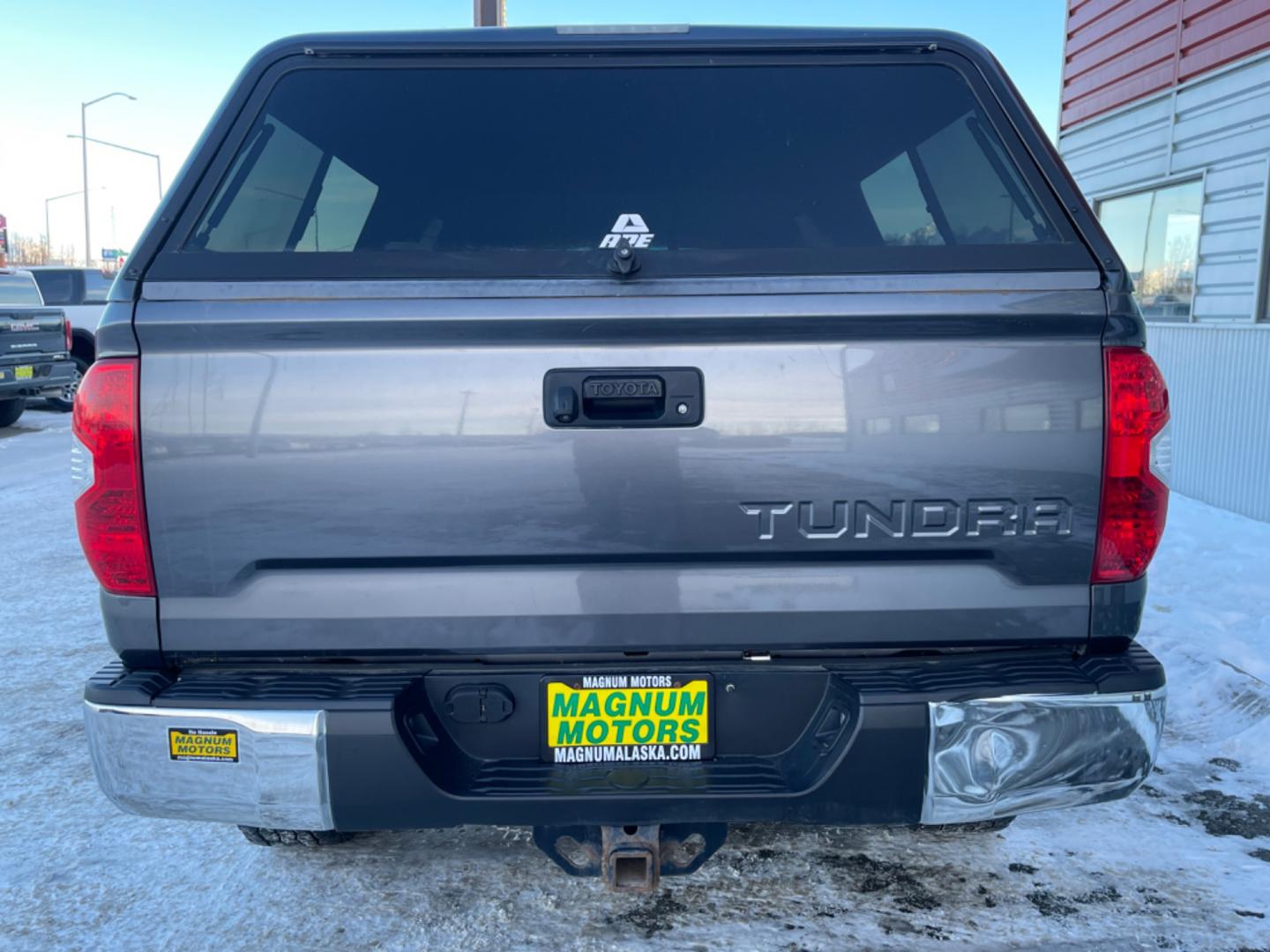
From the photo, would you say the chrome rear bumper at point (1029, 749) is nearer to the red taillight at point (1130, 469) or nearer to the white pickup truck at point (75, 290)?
the red taillight at point (1130, 469)

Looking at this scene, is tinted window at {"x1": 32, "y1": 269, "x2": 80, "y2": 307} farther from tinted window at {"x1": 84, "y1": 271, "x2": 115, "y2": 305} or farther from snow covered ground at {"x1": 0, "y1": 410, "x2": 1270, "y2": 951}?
snow covered ground at {"x1": 0, "y1": 410, "x2": 1270, "y2": 951}

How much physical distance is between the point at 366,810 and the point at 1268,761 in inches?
125

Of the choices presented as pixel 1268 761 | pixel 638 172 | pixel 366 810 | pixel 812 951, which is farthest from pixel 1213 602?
pixel 366 810

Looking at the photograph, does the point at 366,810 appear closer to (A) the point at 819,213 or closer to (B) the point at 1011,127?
(A) the point at 819,213

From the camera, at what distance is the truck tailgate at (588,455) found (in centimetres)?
201

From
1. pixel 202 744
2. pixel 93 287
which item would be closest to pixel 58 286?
pixel 93 287

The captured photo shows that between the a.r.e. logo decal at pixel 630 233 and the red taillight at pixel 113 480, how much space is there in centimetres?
104

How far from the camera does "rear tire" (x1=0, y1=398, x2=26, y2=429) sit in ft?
42.6

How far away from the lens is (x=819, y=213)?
2.39m

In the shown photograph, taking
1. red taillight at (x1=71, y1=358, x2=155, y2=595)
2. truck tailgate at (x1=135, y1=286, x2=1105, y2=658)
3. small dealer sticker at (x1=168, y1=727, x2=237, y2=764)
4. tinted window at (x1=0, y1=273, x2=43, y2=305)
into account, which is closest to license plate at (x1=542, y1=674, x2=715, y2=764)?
truck tailgate at (x1=135, y1=286, x2=1105, y2=658)

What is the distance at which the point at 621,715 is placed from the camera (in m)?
2.12

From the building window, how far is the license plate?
7304 millimetres

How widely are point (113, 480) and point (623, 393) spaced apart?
3.48ft

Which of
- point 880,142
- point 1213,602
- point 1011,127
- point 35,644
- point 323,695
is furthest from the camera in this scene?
point 1213,602
